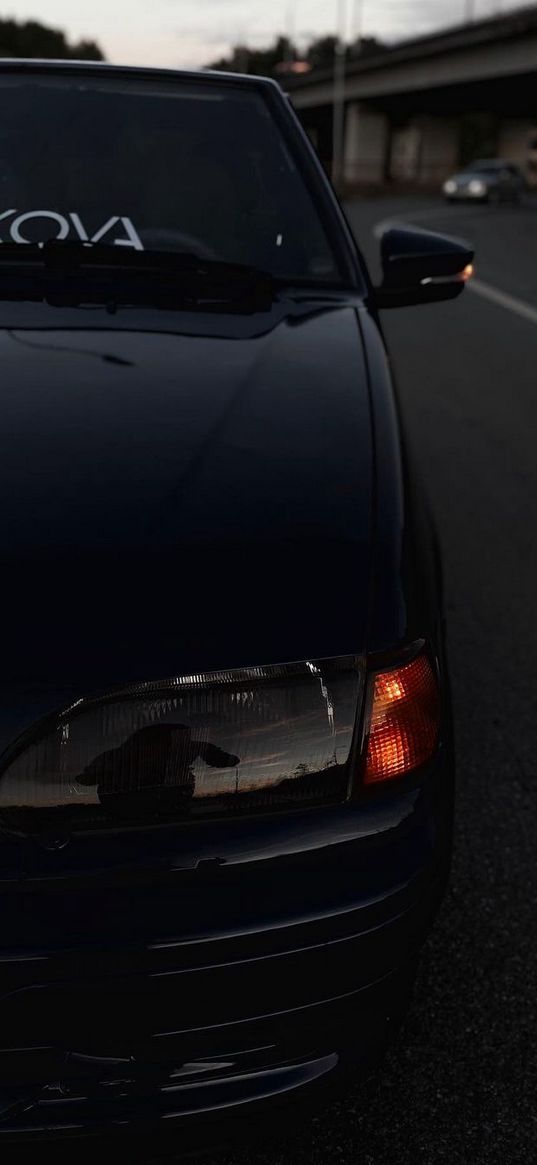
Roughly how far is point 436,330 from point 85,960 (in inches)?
384

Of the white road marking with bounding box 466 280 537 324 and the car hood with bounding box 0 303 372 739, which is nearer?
the car hood with bounding box 0 303 372 739

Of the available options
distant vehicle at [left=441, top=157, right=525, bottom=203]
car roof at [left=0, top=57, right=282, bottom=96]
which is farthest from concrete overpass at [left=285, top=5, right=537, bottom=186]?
car roof at [left=0, top=57, right=282, bottom=96]

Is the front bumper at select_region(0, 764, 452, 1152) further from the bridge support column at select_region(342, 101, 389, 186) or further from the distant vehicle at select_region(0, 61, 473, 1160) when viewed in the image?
the bridge support column at select_region(342, 101, 389, 186)

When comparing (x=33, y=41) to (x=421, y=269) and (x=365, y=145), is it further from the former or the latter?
(x=421, y=269)

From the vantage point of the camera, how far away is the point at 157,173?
280cm

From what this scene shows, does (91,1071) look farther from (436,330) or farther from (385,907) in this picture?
(436,330)

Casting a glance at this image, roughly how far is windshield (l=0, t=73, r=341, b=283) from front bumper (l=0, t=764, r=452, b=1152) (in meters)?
1.59

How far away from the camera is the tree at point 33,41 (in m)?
115

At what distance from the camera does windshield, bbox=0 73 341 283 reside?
8.63 feet

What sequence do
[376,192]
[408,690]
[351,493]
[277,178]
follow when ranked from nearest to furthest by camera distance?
1. [408,690]
2. [351,493]
3. [277,178]
4. [376,192]

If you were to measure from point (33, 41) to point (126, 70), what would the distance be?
133 meters

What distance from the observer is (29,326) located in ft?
6.93

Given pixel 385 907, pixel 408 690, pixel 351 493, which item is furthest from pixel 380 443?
pixel 385 907

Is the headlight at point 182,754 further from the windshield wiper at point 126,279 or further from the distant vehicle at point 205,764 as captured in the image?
the windshield wiper at point 126,279
